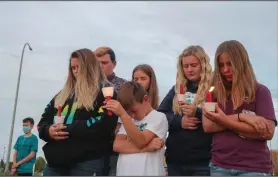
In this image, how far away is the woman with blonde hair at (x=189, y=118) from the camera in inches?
151

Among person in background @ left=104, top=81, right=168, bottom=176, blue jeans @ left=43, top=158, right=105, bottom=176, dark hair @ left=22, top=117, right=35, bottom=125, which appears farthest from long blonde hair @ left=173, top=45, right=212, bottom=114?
dark hair @ left=22, top=117, right=35, bottom=125

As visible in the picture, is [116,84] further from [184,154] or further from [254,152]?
[254,152]

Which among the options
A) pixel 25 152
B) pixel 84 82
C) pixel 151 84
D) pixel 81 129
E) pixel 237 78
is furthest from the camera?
pixel 25 152

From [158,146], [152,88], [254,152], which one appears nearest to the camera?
[254,152]

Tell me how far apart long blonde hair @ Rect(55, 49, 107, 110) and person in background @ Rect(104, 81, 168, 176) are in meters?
0.36

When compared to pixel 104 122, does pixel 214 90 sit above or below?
above

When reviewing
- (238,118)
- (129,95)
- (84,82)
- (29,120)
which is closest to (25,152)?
(29,120)

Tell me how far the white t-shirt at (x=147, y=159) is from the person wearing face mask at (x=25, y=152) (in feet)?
18.5

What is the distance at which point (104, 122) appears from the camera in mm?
3650

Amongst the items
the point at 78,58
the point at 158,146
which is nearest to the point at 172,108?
the point at 158,146

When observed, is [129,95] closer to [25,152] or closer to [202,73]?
[202,73]

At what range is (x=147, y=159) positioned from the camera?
3.48 metres

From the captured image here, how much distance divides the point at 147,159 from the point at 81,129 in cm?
74

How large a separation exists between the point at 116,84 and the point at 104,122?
4.34 feet
